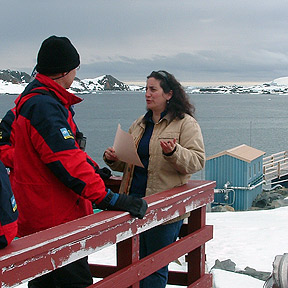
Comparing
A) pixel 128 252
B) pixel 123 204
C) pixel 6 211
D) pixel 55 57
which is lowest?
pixel 128 252

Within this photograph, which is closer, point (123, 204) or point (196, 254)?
point (123, 204)

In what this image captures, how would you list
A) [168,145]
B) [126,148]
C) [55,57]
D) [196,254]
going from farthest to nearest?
1. [196,254]
2. [126,148]
3. [168,145]
4. [55,57]

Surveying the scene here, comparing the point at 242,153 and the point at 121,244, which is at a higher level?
the point at 121,244

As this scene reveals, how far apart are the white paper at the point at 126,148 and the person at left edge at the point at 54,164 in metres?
0.55

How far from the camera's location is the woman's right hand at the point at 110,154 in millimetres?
3898

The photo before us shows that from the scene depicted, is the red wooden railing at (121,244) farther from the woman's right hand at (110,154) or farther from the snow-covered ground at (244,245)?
the snow-covered ground at (244,245)

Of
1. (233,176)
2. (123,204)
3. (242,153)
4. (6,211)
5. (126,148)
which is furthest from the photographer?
(242,153)

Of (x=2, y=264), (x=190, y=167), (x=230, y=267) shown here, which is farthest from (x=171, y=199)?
(x=230, y=267)

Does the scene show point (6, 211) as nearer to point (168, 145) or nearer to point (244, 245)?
point (168, 145)

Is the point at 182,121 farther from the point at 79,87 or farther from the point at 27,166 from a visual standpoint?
the point at 79,87

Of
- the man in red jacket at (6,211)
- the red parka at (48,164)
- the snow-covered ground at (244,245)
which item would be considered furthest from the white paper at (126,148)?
the snow-covered ground at (244,245)

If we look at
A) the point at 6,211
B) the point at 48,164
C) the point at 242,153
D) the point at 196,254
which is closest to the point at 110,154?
the point at 196,254

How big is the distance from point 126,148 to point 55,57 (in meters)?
0.86

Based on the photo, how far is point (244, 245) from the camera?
9117 mm
